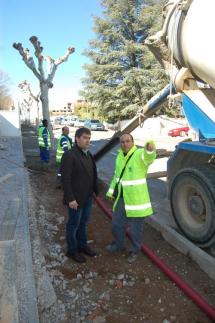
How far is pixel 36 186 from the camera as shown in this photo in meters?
9.91

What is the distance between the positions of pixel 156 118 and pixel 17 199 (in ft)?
79.9

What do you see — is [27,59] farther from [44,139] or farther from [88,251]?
[88,251]

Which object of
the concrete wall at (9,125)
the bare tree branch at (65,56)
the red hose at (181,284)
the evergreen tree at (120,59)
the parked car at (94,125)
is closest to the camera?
the red hose at (181,284)

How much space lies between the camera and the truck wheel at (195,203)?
16.6ft

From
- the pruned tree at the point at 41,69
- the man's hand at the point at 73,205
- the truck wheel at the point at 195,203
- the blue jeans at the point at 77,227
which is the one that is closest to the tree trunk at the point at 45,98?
the pruned tree at the point at 41,69

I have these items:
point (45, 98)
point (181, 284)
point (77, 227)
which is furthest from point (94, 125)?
point (181, 284)

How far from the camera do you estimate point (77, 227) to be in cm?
502

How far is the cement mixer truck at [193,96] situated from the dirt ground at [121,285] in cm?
59

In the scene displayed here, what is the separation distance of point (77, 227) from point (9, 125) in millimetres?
24671

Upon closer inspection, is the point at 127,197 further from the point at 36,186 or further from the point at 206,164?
the point at 36,186

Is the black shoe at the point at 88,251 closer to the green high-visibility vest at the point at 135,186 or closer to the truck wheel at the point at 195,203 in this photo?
the green high-visibility vest at the point at 135,186

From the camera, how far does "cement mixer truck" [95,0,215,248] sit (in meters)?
4.54

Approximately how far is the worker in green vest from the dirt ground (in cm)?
40

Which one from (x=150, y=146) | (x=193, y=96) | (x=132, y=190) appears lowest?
(x=132, y=190)
